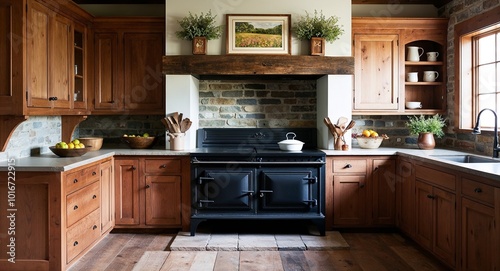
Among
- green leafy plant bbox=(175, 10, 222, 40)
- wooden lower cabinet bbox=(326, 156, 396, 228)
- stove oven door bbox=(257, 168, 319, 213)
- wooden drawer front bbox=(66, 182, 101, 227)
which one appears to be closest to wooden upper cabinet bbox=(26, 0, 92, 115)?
wooden drawer front bbox=(66, 182, 101, 227)

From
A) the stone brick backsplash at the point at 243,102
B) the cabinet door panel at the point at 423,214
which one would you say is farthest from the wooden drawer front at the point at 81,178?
the cabinet door panel at the point at 423,214

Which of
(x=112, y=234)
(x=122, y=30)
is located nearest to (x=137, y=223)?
(x=112, y=234)

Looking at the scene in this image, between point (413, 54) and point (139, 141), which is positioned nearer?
point (139, 141)

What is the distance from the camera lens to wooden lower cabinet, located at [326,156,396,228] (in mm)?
4289

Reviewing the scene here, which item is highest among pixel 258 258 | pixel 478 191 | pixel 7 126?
pixel 7 126

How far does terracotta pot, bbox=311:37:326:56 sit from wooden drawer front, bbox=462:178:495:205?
2.01 m

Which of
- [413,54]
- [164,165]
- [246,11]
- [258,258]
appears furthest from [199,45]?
[413,54]

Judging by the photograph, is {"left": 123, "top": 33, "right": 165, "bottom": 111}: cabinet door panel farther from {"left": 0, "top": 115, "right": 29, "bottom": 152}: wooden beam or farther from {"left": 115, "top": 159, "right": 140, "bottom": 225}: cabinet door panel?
{"left": 0, "top": 115, "right": 29, "bottom": 152}: wooden beam

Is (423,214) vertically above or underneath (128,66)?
underneath

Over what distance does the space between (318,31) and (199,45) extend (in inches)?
49.2

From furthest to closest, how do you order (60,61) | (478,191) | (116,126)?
(116,126)
(60,61)
(478,191)

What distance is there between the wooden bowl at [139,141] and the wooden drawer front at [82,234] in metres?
0.92

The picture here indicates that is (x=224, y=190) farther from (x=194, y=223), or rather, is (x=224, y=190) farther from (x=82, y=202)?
(x=82, y=202)

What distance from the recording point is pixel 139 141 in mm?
4551
